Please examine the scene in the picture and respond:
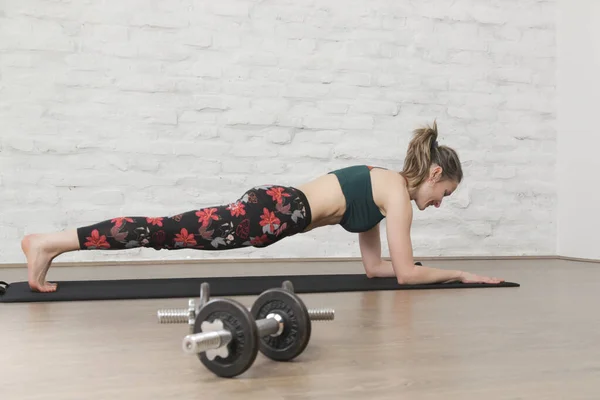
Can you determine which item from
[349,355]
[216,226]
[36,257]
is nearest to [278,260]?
[216,226]

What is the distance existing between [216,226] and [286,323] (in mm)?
1091

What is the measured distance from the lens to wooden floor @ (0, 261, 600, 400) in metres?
1.15

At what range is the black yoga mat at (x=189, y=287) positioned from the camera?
7.53 feet

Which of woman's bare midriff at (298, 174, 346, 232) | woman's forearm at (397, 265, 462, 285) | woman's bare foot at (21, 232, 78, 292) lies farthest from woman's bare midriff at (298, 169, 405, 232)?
woman's bare foot at (21, 232, 78, 292)

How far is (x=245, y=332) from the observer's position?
112cm

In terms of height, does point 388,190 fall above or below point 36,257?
above

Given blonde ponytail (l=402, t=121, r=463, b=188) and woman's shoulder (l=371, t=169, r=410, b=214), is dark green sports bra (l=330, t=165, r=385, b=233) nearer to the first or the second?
woman's shoulder (l=371, t=169, r=410, b=214)

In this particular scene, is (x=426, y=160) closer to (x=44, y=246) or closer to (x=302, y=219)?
(x=302, y=219)

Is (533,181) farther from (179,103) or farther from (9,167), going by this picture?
(9,167)

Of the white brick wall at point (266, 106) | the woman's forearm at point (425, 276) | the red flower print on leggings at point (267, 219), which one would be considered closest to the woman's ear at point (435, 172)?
the woman's forearm at point (425, 276)

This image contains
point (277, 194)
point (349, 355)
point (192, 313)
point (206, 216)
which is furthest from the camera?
point (277, 194)

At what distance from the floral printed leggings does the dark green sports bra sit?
18 centimetres

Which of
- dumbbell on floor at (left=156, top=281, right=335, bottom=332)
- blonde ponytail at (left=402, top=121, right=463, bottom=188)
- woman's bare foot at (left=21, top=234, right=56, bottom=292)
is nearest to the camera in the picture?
dumbbell on floor at (left=156, top=281, right=335, bottom=332)

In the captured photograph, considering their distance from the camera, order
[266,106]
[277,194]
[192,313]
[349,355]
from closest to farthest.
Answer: [192,313]
[349,355]
[277,194]
[266,106]
